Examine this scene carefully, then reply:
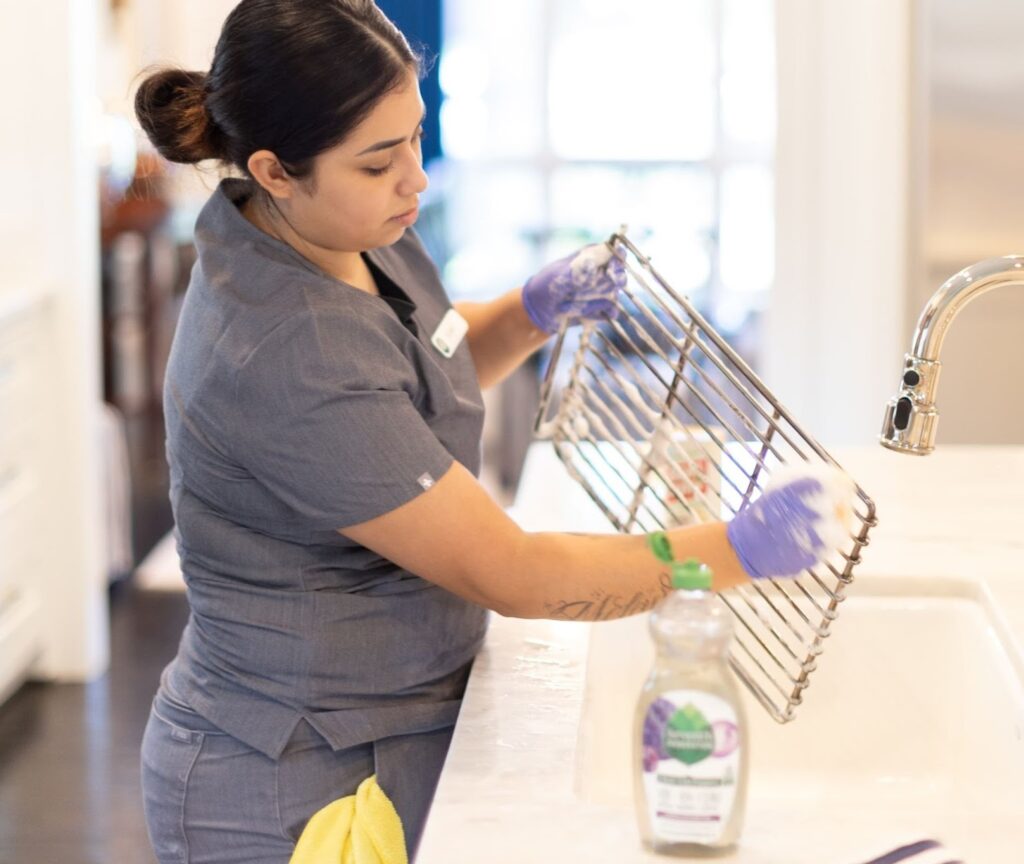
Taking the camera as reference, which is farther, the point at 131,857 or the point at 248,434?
the point at 131,857

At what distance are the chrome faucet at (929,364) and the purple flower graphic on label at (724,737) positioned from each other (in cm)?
40

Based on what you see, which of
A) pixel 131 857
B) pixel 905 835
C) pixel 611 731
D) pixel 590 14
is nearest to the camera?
pixel 905 835

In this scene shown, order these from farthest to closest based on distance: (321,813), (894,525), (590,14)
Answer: (590,14) → (894,525) → (321,813)

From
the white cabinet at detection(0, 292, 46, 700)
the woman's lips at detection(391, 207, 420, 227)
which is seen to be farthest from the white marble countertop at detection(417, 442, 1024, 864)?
the white cabinet at detection(0, 292, 46, 700)

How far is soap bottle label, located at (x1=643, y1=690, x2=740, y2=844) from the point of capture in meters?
0.84

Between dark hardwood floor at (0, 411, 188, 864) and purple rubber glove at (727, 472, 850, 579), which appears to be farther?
dark hardwood floor at (0, 411, 188, 864)

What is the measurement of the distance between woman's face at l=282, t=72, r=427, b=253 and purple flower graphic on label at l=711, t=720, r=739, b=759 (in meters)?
0.58

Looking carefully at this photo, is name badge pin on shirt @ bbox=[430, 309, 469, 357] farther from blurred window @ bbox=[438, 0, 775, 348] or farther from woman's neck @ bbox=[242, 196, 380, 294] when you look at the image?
blurred window @ bbox=[438, 0, 775, 348]

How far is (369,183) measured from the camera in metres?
1.21

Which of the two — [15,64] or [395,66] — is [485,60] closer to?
[15,64]

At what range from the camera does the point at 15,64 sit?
321 cm

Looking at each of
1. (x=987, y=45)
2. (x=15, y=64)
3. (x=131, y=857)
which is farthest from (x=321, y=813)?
(x=15, y=64)

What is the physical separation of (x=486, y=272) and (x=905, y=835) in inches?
189

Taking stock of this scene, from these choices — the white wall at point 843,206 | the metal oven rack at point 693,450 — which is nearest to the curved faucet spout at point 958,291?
the metal oven rack at point 693,450
